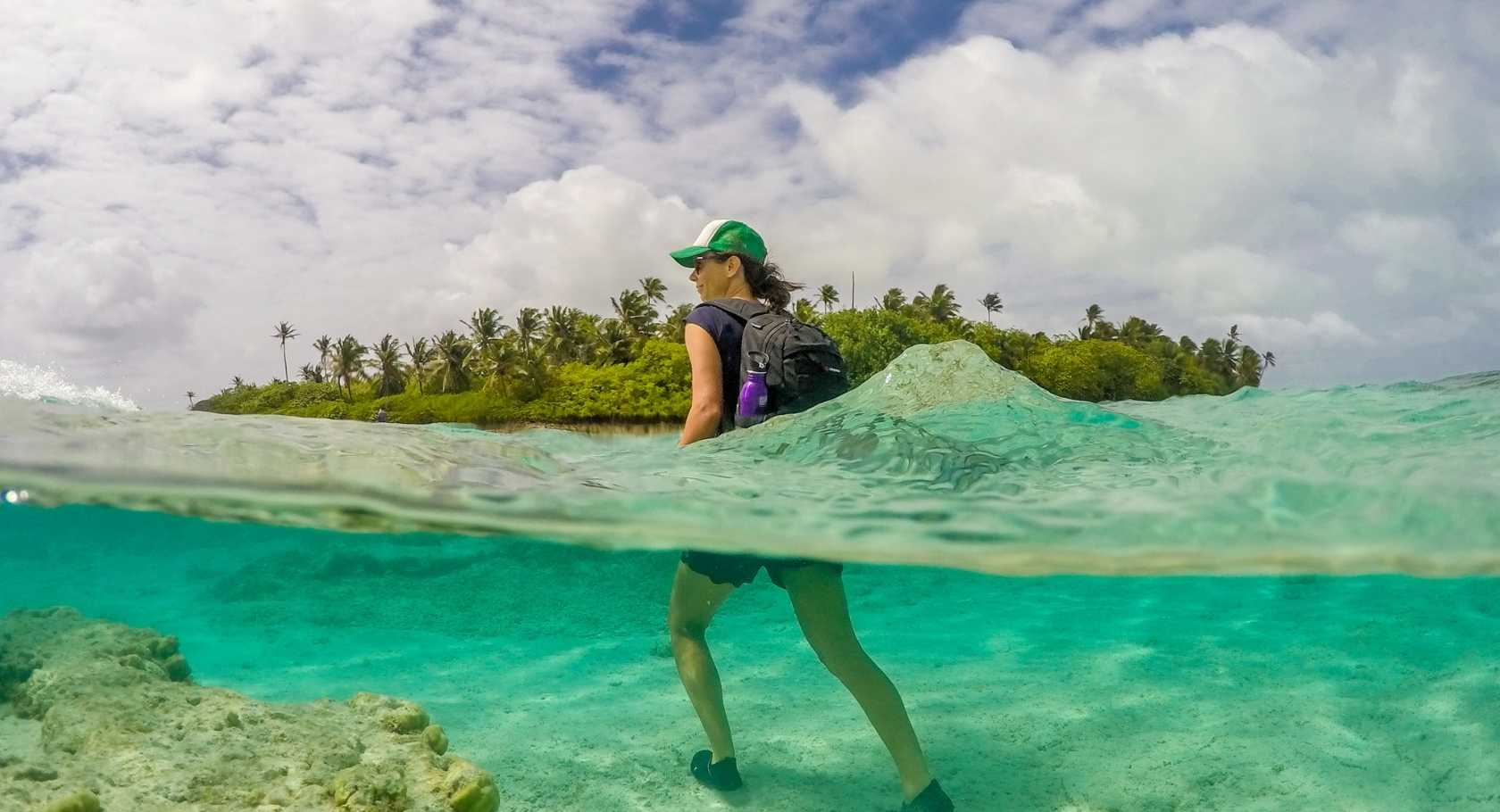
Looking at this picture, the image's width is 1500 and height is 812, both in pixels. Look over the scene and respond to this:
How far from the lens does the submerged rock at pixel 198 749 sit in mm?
3973

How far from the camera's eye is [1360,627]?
454 inches

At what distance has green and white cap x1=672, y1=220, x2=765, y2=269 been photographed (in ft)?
15.3

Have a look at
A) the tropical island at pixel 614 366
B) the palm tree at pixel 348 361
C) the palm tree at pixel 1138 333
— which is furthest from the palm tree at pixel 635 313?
the palm tree at pixel 1138 333

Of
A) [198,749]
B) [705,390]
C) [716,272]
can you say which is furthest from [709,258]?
[198,749]

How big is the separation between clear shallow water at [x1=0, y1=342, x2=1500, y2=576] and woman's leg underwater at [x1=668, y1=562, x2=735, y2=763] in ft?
1.25

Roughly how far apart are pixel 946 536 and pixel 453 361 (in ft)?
270

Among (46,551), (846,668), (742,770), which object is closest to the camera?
(846,668)

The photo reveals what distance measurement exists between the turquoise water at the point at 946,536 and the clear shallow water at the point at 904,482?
0.09ft

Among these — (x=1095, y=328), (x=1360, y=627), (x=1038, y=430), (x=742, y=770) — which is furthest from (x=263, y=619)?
(x=1095, y=328)

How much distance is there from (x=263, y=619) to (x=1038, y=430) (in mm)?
11497

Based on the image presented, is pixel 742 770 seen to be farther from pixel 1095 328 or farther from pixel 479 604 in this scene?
pixel 1095 328

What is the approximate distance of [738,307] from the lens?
441 centimetres

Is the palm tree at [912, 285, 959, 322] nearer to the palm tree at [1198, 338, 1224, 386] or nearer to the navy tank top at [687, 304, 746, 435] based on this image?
the palm tree at [1198, 338, 1224, 386]

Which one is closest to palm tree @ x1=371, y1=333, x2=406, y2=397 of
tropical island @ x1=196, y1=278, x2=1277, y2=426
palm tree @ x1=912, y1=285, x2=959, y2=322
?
tropical island @ x1=196, y1=278, x2=1277, y2=426
